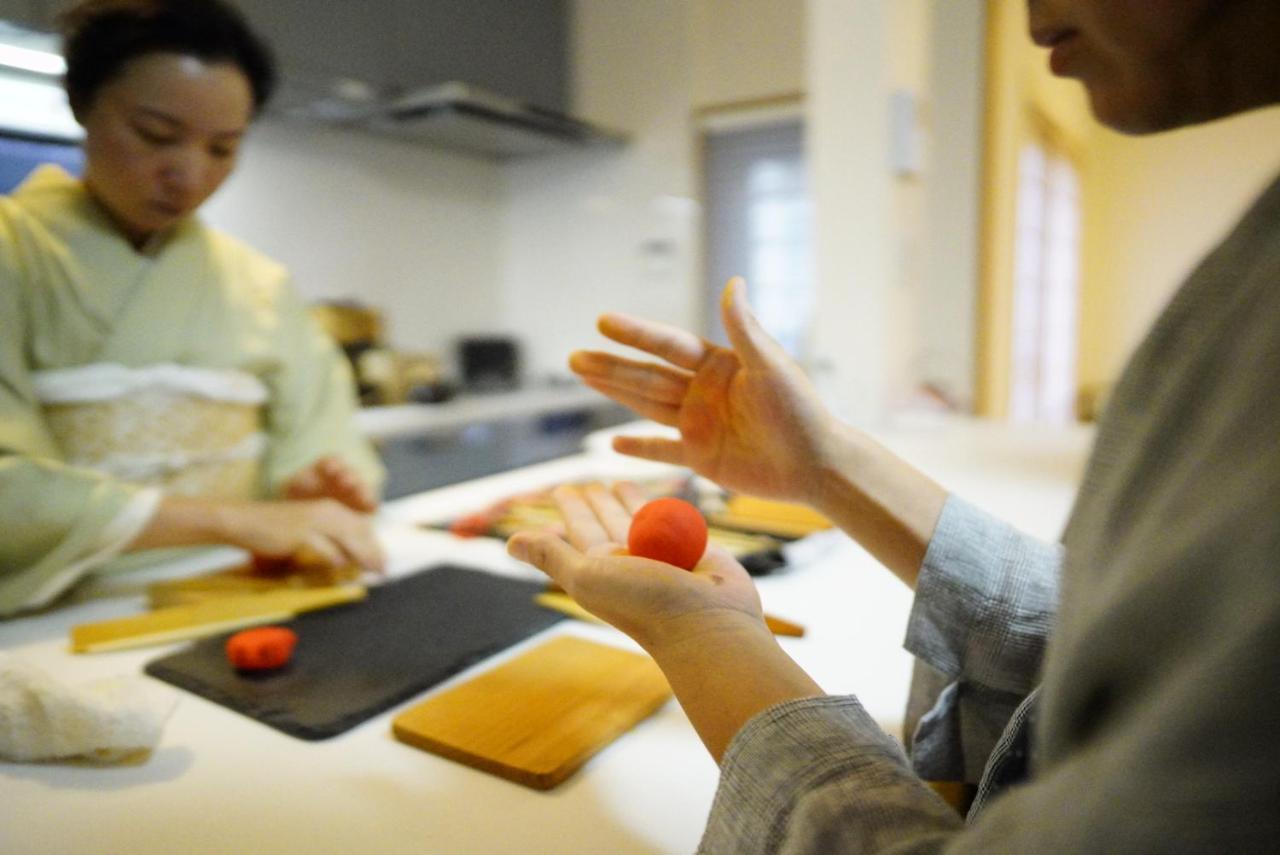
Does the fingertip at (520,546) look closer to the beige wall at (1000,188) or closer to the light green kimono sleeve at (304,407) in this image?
the light green kimono sleeve at (304,407)

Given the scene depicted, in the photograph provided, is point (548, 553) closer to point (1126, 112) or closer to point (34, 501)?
point (1126, 112)

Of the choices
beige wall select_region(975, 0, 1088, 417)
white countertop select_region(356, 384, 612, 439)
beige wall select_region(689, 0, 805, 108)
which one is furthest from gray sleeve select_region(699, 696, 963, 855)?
beige wall select_region(975, 0, 1088, 417)

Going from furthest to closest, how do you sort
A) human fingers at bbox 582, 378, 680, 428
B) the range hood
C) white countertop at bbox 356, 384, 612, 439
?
the range hood, white countertop at bbox 356, 384, 612, 439, human fingers at bbox 582, 378, 680, 428

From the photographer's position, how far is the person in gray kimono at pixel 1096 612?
6.9 inches

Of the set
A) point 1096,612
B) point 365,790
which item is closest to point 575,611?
point 365,790

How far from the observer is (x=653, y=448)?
0.61m

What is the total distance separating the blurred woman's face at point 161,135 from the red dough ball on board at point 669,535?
59 centimetres

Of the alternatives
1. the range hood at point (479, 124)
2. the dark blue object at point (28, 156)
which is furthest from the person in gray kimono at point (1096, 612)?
the range hood at point (479, 124)

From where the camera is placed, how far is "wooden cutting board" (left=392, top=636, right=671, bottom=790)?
0.43 metres

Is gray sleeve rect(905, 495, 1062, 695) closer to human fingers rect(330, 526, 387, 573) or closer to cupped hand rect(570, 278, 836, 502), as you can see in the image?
cupped hand rect(570, 278, 836, 502)

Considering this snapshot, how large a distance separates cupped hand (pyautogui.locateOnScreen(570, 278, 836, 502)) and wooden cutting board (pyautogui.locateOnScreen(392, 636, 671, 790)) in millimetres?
148

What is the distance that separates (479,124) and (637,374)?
2235 mm

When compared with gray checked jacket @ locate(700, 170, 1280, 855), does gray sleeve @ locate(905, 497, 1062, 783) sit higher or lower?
lower

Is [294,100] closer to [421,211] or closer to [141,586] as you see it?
[421,211]
